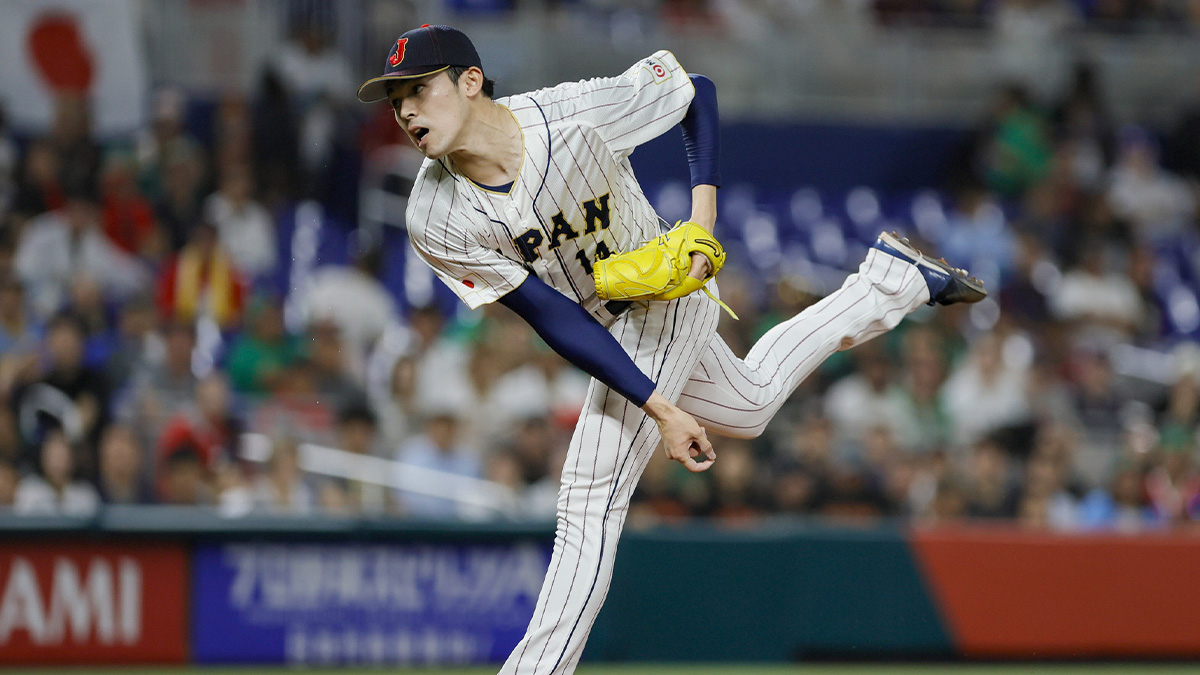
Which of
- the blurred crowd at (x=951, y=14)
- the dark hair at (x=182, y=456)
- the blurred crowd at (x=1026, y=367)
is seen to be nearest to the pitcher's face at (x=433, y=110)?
the dark hair at (x=182, y=456)

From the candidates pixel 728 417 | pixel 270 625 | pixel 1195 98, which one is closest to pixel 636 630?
pixel 270 625

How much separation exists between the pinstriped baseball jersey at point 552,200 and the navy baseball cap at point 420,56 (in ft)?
1.03

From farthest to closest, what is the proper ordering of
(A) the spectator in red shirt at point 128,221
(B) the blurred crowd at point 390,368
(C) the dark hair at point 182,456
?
(A) the spectator in red shirt at point 128,221 < (B) the blurred crowd at point 390,368 < (C) the dark hair at point 182,456

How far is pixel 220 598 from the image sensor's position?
24.3 ft

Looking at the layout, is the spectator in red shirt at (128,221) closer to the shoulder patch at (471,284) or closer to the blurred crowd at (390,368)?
the blurred crowd at (390,368)

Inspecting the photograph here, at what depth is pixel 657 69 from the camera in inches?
179

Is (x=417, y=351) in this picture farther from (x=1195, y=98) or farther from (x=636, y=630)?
(x=1195, y=98)

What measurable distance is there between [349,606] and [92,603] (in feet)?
4.19

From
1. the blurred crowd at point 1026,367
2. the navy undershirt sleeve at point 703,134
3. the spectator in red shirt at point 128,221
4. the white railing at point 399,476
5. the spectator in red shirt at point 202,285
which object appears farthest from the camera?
the spectator in red shirt at point 128,221

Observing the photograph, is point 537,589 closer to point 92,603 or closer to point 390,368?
point 390,368

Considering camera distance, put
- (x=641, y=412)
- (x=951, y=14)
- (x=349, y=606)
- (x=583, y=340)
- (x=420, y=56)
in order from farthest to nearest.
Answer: (x=951, y=14) < (x=349, y=606) < (x=641, y=412) < (x=583, y=340) < (x=420, y=56)

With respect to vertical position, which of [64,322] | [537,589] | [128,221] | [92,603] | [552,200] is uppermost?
[552,200]

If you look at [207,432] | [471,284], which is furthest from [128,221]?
[471,284]

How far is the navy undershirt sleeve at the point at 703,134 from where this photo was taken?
4.46 meters
